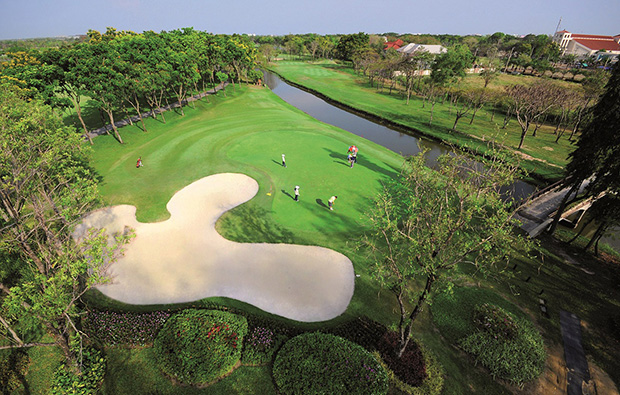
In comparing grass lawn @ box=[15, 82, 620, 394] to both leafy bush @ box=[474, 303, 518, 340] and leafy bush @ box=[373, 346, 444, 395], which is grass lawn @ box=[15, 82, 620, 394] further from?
leafy bush @ box=[474, 303, 518, 340]

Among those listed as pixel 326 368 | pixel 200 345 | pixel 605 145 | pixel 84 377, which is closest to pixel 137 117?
pixel 84 377

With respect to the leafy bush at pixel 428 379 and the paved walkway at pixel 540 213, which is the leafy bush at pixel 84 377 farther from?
the paved walkway at pixel 540 213

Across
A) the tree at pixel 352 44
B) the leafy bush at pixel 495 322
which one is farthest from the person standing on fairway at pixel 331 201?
the tree at pixel 352 44

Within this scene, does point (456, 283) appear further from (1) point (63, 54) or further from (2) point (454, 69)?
(2) point (454, 69)

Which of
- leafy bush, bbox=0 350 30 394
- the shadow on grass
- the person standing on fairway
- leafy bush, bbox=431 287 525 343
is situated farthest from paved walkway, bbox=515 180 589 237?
leafy bush, bbox=0 350 30 394

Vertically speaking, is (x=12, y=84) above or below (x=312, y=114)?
above

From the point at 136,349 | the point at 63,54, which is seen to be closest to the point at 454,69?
the point at 63,54
